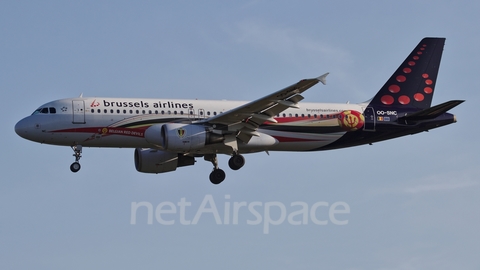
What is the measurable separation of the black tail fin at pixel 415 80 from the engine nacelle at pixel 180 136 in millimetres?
9930

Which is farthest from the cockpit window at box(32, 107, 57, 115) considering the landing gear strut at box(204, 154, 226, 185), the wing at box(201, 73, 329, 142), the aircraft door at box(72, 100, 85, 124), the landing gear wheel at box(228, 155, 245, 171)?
the landing gear wheel at box(228, 155, 245, 171)

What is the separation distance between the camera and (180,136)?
45.1 meters

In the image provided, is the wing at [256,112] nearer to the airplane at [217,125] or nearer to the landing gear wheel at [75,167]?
the airplane at [217,125]

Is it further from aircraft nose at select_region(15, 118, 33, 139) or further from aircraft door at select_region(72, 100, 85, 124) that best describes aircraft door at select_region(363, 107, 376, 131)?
aircraft nose at select_region(15, 118, 33, 139)

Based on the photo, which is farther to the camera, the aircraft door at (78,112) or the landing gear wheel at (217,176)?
the landing gear wheel at (217,176)

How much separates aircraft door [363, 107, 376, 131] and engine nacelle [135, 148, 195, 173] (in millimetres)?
8979

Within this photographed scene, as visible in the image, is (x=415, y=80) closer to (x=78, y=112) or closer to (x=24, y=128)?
(x=78, y=112)

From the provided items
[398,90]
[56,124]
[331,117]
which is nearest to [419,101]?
[398,90]

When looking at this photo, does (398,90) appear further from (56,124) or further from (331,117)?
(56,124)

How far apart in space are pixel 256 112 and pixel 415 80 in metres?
11.3

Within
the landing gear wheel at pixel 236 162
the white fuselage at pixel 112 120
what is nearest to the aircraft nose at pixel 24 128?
the white fuselage at pixel 112 120

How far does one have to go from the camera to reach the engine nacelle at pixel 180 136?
45.1 metres

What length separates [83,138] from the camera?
46219 mm

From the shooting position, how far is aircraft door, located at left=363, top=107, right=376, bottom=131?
4922cm
